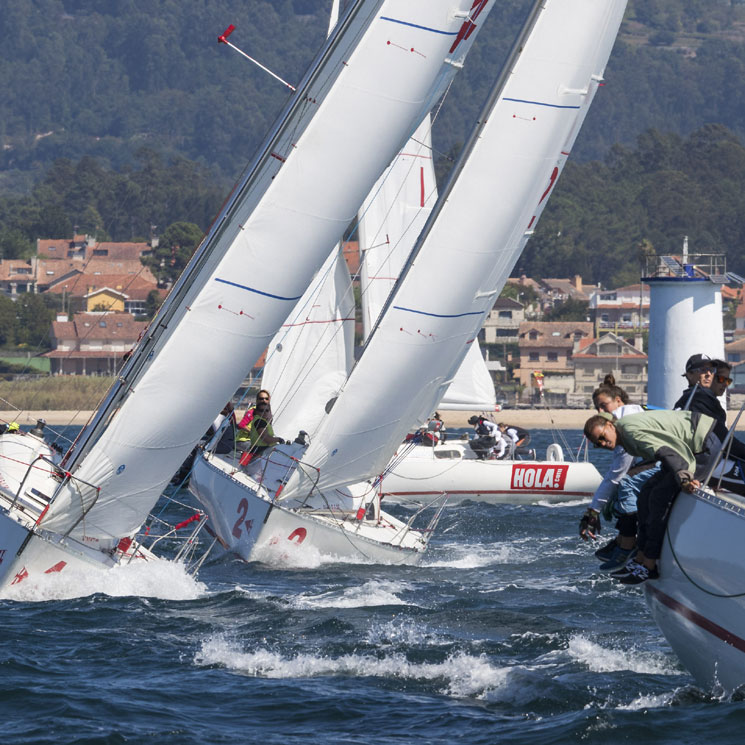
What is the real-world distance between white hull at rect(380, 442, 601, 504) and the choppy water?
694 centimetres

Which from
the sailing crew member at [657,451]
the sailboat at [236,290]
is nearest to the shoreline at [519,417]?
the sailboat at [236,290]

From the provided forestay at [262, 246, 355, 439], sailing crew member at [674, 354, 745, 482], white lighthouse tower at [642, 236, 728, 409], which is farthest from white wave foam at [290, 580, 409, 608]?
white lighthouse tower at [642, 236, 728, 409]

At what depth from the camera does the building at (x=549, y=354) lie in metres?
68.4

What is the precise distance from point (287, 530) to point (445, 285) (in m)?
2.24

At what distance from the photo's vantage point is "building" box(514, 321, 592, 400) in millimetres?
68438

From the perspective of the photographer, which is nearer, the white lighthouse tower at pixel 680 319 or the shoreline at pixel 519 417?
the white lighthouse tower at pixel 680 319

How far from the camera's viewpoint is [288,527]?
36.2 feet

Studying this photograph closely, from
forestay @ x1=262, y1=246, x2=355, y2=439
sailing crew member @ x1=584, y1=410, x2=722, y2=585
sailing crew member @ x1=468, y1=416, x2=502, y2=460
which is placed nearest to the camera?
sailing crew member @ x1=584, y1=410, x2=722, y2=585

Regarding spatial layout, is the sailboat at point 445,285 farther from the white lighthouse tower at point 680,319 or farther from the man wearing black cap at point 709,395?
the white lighthouse tower at point 680,319

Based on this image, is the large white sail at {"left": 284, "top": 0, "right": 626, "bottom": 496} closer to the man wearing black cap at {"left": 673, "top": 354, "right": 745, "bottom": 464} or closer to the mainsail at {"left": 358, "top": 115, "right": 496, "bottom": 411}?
the mainsail at {"left": 358, "top": 115, "right": 496, "bottom": 411}

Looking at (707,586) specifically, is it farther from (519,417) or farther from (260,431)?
(519,417)

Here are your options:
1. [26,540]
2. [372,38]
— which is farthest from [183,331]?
[372,38]

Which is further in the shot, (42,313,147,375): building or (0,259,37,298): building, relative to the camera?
(0,259,37,298): building

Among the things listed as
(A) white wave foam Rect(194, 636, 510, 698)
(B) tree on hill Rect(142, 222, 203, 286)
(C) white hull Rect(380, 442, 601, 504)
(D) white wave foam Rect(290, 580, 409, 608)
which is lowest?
(B) tree on hill Rect(142, 222, 203, 286)
